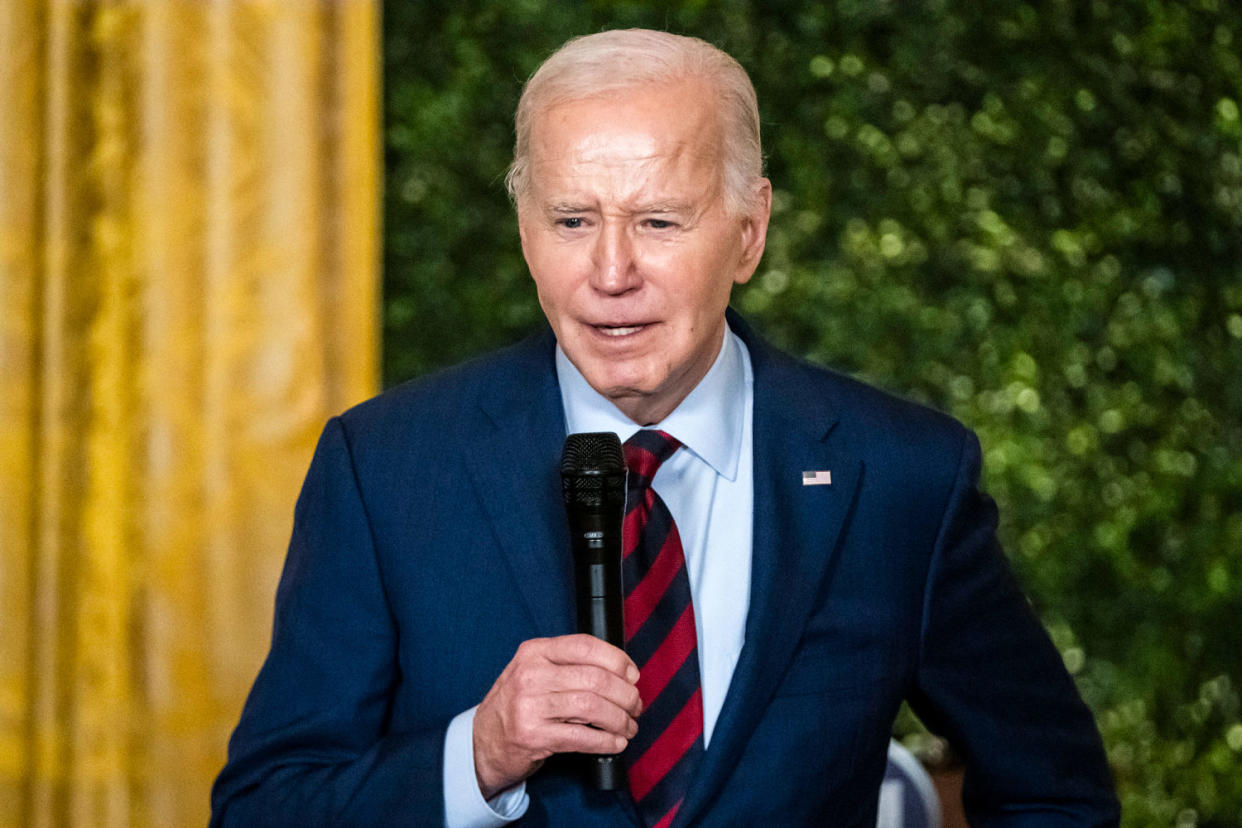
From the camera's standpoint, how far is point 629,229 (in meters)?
1.33

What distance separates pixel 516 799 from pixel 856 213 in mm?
2092

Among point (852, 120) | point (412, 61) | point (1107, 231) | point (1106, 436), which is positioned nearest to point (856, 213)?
point (852, 120)

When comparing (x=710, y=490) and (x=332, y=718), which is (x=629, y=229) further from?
(x=332, y=718)

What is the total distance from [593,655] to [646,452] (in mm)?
404

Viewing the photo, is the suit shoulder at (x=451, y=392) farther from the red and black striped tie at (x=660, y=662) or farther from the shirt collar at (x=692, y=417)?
the red and black striped tie at (x=660, y=662)

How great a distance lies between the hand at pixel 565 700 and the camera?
106 centimetres

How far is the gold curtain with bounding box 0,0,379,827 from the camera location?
9.01 ft

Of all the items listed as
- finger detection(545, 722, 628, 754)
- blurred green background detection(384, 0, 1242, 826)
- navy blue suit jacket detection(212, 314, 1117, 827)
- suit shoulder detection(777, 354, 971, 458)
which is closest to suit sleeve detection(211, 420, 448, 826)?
navy blue suit jacket detection(212, 314, 1117, 827)

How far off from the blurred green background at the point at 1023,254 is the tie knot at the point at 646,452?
1.61 m

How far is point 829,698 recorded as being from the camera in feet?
4.56

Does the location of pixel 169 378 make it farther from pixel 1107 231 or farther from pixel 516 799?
pixel 1107 231

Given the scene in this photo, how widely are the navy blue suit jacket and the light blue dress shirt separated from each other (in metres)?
0.04

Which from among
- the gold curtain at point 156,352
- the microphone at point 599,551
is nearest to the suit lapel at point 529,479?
the microphone at point 599,551

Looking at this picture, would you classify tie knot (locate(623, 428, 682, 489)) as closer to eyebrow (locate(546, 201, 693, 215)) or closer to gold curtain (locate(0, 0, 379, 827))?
eyebrow (locate(546, 201, 693, 215))
